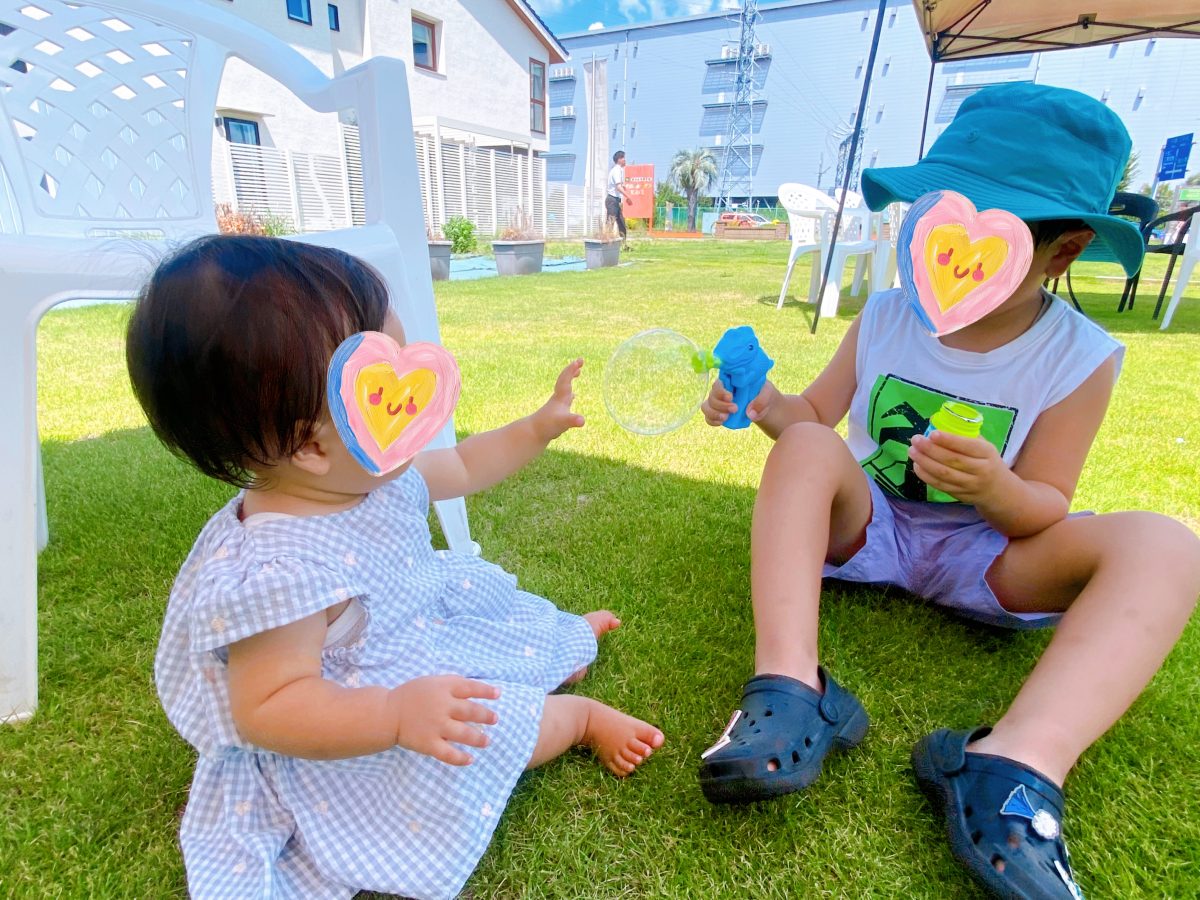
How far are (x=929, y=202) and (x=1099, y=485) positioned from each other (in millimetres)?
1361

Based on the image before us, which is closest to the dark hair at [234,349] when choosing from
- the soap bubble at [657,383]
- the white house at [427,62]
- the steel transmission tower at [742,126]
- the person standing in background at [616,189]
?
the soap bubble at [657,383]

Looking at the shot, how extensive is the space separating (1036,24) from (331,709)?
4.35 meters

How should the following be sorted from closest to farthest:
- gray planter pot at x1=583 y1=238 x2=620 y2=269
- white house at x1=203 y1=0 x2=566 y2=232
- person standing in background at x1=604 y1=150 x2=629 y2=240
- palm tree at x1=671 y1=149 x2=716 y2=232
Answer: white house at x1=203 y1=0 x2=566 y2=232, gray planter pot at x1=583 y1=238 x2=620 y2=269, person standing in background at x1=604 y1=150 x2=629 y2=240, palm tree at x1=671 y1=149 x2=716 y2=232

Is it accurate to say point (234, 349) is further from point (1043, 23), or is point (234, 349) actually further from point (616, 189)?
point (616, 189)

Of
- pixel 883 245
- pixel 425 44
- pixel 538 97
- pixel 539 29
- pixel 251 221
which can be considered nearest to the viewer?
pixel 883 245

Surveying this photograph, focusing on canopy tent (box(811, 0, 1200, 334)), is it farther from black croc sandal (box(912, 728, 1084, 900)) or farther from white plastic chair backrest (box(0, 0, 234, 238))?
black croc sandal (box(912, 728, 1084, 900))

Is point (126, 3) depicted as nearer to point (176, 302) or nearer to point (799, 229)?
point (176, 302)

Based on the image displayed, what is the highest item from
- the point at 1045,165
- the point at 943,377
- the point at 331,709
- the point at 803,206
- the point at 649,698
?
the point at 1045,165

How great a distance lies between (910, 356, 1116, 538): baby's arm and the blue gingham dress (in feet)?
1.93

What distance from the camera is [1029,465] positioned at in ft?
3.59

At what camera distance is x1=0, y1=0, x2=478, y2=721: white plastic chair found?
923 millimetres

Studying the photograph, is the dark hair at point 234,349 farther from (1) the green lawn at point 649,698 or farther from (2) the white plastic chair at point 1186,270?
(2) the white plastic chair at point 1186,270

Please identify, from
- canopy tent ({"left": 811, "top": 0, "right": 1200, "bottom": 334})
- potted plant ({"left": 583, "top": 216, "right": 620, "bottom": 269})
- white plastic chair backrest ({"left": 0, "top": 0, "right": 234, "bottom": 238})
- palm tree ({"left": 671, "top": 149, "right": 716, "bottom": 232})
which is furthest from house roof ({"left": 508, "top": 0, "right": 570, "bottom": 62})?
palm tree ({"left": 671, "top": 149, "right": 716, "bottom": 232})

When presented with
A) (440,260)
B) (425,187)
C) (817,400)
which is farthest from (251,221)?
(817,400)
